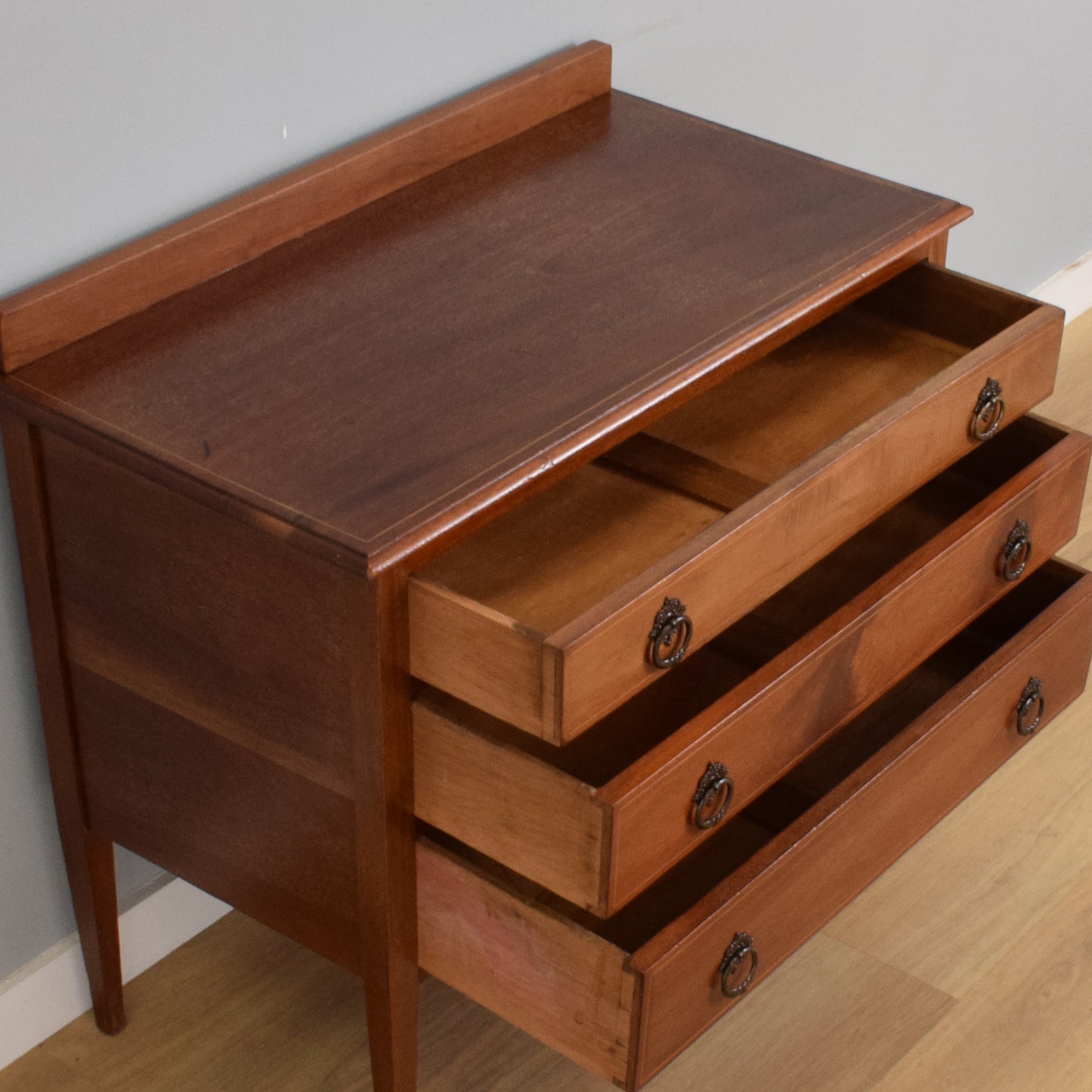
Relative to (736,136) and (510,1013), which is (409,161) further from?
(510,1013)

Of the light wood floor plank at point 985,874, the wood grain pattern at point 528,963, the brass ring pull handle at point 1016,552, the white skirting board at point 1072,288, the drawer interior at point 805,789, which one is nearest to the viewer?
the wood grain pattern at point 528,963

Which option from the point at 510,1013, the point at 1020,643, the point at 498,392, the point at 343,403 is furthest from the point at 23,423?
the point at 1020,643

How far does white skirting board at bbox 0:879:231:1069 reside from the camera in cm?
156

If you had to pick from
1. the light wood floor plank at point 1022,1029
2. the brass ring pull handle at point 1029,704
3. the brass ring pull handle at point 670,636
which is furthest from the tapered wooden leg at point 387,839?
the brass ring pull handle at point 1029,704

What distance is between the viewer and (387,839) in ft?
3.98

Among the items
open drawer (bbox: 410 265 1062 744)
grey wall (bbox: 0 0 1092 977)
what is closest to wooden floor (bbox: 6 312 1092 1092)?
grey wall (bbox: 0 0 1092 977)

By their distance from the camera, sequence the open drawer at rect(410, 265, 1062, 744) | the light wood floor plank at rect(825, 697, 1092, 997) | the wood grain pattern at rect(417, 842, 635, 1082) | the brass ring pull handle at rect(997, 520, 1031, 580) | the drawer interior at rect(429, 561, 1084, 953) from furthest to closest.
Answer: the light wood floor plank at rect(825, 697, 1092, 997)
the brass ring pull handle at rect(997, 520, 1031, 580)
the drawer interior at rect(429, 561, 1084, 953)
the wood grain pattern at rect(417, 842, 635, 1082)
the open drawer at rect(410, 265, 1062, 744)

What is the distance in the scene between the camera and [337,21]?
146 cm

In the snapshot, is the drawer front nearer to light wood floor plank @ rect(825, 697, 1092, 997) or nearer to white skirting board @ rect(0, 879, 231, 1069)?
light wood floor plank @ rect(825, 697, 1092, 997)

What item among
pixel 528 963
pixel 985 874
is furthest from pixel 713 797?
pixel 985 874

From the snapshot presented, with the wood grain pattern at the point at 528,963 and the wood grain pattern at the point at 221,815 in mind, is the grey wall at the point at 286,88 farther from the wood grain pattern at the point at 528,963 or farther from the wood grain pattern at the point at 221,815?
the wood grain pattern at the point at 528,963

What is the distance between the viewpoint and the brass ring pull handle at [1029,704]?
1.55m

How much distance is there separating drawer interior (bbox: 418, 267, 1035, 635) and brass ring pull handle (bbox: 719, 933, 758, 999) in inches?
11.2

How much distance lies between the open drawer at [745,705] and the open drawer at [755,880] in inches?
1.9
